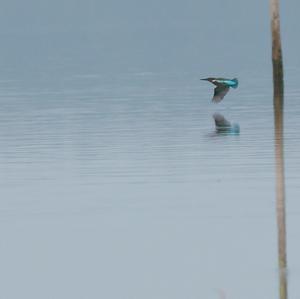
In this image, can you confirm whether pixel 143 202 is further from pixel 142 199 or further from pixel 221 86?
pixel 221 86

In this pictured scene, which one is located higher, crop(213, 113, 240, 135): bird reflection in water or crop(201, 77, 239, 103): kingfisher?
crop(201, 77, 239, 103): kingfisher

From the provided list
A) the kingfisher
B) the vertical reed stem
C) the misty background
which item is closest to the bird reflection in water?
the misty background

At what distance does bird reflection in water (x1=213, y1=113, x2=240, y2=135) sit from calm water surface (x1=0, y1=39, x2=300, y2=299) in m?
0.23

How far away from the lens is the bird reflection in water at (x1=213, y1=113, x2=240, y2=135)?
31.1 m

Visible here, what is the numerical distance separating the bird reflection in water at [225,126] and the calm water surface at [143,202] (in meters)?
0.23

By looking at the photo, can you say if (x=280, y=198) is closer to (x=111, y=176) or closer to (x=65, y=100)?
(x=111, y=176)

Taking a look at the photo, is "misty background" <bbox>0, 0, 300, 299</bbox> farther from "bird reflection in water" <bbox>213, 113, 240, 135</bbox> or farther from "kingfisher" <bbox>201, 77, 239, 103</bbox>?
"kingfisher" <bbox>201, 77, 239, 103</bbox>

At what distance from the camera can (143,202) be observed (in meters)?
20.6

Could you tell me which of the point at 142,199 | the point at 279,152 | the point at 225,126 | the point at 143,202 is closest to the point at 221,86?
the point at 225,126

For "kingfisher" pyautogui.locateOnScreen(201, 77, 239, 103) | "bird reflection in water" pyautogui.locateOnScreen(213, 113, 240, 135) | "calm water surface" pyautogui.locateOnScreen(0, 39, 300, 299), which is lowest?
"calm water surface" pyautogui.locateOnScreen(0, 39, 300, 299)

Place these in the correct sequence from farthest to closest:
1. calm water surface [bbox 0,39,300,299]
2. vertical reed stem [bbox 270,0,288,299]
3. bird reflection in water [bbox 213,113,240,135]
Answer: bird reflection in water [bbox 213,113,240,135] < calm water surface [bbox 0,39,300,299] < vertical reed stem [bbox 270,0,288,299]

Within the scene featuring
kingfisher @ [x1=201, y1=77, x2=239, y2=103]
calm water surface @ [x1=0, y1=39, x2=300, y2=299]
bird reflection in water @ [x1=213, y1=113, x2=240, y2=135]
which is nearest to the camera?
calm water surface @ [x1=0, y1=39, x2=300, y2=299]

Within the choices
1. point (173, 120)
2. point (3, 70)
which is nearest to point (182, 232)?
point (173, 120)

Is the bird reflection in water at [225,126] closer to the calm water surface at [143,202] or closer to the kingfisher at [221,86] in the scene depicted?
the calm water surface at [143,202]
